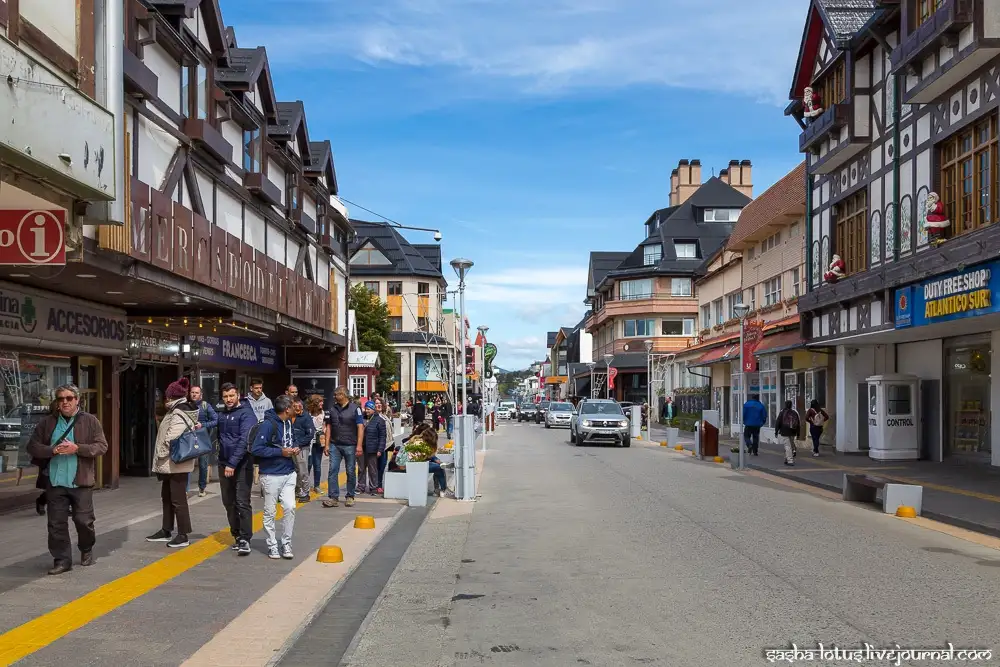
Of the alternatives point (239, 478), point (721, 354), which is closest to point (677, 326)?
point (721, 354)

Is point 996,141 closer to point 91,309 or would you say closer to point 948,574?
point 948,574

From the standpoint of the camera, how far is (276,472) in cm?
1023

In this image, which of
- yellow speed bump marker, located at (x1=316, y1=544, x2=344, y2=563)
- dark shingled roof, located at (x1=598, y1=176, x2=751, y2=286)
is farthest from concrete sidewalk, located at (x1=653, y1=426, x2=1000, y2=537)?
dark shingled roof, located at (x1=598, y1=176, x2=751, y2=286)

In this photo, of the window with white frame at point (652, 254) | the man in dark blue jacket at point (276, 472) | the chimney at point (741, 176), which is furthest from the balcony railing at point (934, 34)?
the chimney at point (741, 176)

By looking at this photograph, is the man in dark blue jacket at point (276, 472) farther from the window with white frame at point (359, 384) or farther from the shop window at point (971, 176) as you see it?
the window with white frame at point (359, 384)

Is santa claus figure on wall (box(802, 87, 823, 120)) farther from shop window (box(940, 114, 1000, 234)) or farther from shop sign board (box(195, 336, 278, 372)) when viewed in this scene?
shop sign board (box(195, 336, 278, 372))

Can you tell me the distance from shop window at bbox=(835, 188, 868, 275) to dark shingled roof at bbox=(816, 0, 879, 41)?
14.9 ft

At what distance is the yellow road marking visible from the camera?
6.65m

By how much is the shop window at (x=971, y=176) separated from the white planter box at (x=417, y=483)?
36.7 ft

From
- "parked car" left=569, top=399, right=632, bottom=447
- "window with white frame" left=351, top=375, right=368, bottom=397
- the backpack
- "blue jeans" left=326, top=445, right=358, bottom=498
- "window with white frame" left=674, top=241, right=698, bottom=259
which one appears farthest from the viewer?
"window with white frame" left=674, top=241, right=698, bottom=259

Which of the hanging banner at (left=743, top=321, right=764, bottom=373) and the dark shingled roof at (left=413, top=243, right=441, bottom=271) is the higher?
the dark shingled roof at (left=413, top=243, right=441, bottom=271)

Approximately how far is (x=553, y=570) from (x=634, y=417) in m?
32.3

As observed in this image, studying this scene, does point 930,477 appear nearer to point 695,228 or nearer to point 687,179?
point 695,228

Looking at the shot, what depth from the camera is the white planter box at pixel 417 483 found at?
51.1ft
